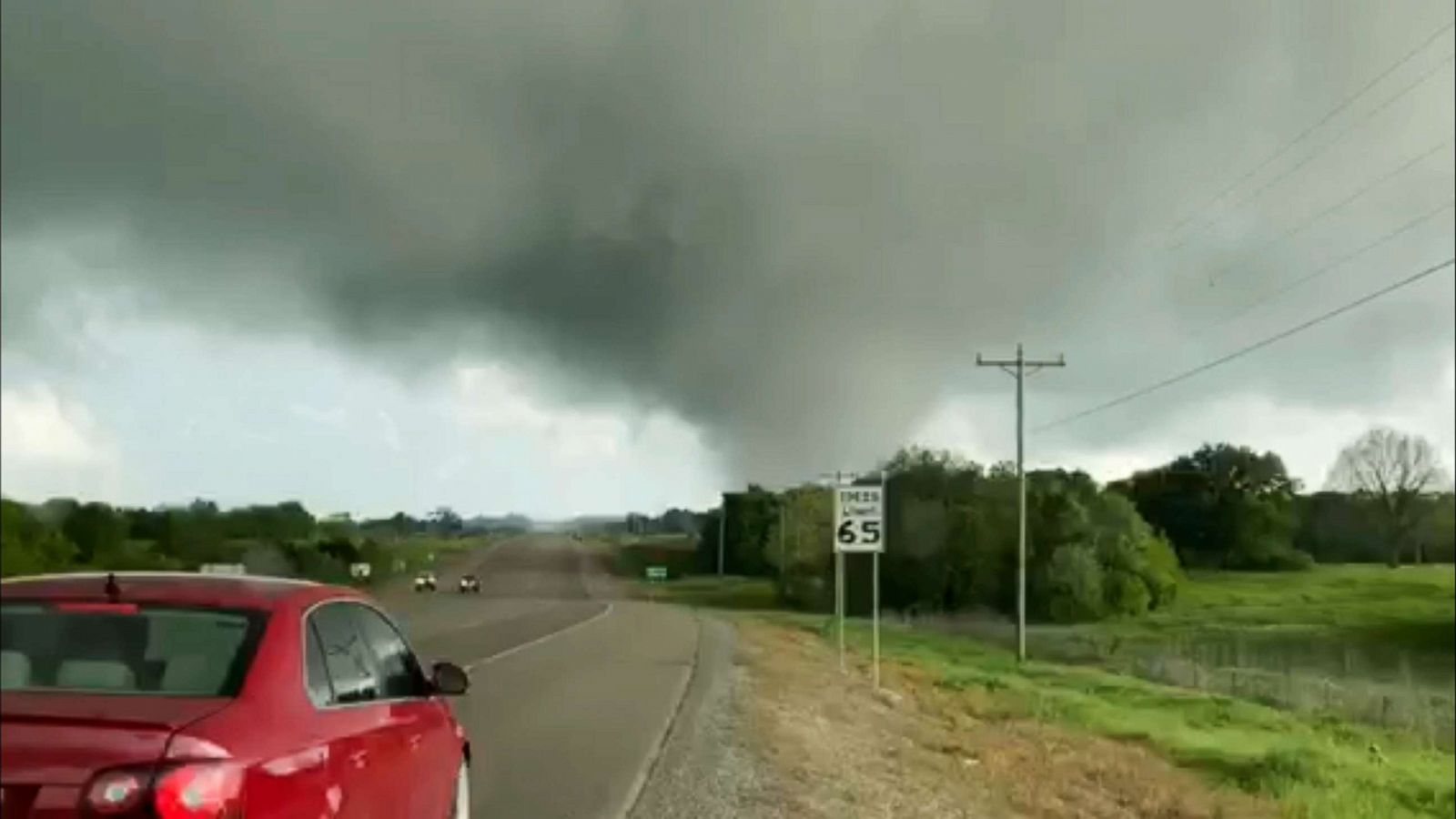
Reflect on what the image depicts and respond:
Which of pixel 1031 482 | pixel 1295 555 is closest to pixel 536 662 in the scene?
pixel 1031 482

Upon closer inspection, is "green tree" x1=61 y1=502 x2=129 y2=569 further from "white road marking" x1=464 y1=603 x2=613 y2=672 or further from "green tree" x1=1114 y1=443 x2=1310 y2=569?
"green tree" x1=1114 y1=443 x2=1310 y2=569

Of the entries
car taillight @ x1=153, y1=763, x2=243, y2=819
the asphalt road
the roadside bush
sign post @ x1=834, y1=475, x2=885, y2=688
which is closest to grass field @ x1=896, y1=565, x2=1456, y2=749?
the roadside bush

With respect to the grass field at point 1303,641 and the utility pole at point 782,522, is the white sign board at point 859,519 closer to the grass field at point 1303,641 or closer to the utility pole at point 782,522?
the grass field at point 1303,641

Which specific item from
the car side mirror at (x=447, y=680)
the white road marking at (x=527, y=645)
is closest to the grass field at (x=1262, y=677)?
the white road marking at (x=527, y=645)

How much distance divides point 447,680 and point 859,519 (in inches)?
781

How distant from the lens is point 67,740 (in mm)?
5688

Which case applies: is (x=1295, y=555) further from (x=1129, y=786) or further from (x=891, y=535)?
(x=1129, y=786)

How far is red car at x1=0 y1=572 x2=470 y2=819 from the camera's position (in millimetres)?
5613

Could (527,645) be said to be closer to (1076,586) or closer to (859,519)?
(859,519)

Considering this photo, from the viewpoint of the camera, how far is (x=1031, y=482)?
9450 cm

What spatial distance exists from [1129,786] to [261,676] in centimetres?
1637

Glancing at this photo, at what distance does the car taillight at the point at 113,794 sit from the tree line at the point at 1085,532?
7729cm

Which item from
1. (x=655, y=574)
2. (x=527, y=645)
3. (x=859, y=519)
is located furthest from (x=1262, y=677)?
(x=655, y=574)

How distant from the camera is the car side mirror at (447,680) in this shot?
924 centimetres
